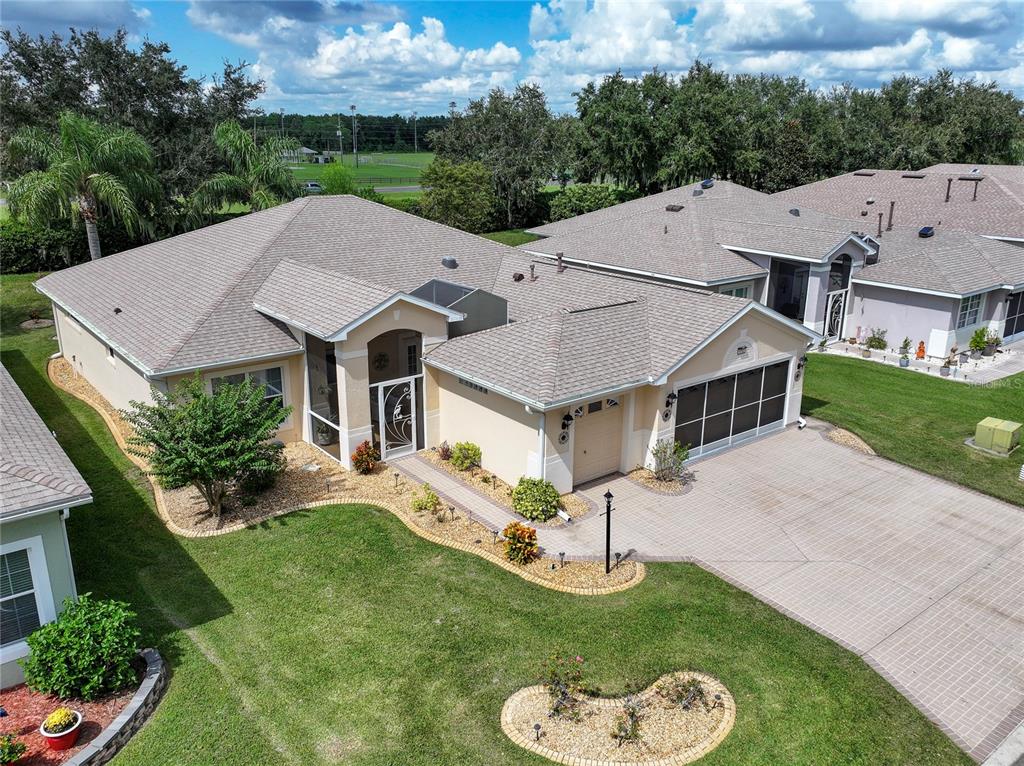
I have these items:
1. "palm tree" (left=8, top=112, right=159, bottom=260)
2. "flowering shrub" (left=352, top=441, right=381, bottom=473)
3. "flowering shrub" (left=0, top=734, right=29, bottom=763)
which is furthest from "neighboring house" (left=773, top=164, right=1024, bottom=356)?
"palm tree" (left=8, top=112, right=159, bottom=260)

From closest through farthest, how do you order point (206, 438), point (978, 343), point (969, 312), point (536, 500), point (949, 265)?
point (206, 438), point (536, 500), point (978, 343), point (969, 312), point (949, 265)

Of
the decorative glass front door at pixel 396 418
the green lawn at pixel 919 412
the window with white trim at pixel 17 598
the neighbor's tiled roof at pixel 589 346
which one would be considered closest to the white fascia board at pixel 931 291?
the green lawn at pixel 919 412

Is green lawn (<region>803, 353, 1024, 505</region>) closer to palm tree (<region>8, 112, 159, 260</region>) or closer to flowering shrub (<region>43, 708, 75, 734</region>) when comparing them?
flowering shrub (<region>43, 708, 75, 734</region>)

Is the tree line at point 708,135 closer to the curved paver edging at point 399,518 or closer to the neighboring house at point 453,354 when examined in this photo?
the neighboring house at point 453,354

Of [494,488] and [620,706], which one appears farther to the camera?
[494,488]

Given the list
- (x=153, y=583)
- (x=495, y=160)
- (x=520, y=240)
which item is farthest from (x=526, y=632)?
(x=495, y=160)

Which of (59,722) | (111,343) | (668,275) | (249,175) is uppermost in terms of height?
(249,175)

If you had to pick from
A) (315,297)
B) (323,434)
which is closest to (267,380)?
(323,434)

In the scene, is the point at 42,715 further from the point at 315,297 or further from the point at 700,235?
the point at 700,235

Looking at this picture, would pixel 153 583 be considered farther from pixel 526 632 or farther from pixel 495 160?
pixel 495 160
